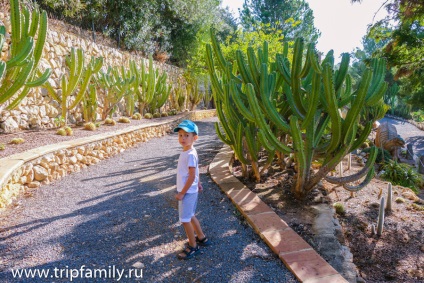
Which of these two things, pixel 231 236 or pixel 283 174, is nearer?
pixel 231 236

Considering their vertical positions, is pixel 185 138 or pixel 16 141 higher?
pixel 185 138

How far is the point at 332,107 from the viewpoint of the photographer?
3021 mm

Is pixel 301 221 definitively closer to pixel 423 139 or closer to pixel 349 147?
pixel 349 147

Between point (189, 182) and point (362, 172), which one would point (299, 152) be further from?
point (189, 182)

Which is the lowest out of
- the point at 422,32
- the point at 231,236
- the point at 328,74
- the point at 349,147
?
the point at 231,236

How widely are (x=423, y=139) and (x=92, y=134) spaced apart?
16.4 meters


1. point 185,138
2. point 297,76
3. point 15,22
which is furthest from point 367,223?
point 15,22

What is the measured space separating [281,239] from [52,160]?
133 inches

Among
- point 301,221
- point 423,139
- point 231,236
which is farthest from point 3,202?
point 423,139

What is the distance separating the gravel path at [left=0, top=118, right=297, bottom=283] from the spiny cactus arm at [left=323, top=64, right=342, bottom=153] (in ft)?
4.29

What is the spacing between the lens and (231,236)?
2752mm

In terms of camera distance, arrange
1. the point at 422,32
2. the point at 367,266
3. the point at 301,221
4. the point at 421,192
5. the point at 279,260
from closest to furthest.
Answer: the point at 279,260 < the point at 367,266 < the point at 301,221 < the point at 421,192 < the point at 422,32

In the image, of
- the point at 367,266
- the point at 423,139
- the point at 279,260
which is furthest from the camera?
the point at 423,139

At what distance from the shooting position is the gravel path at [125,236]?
2.21 metres
